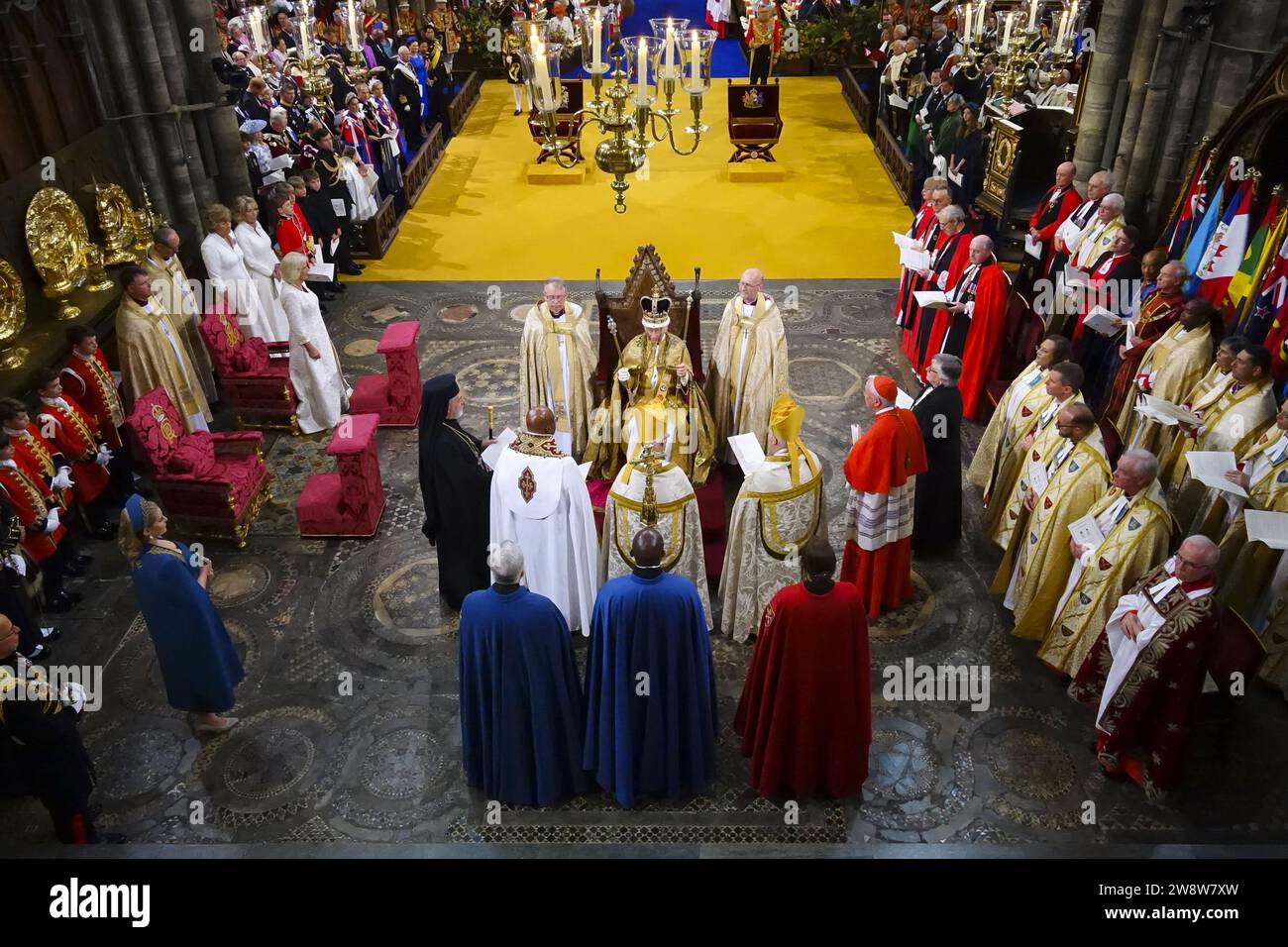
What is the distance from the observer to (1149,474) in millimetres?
6262

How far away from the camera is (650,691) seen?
582cm

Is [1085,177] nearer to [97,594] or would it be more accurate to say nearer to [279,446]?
[279,446]

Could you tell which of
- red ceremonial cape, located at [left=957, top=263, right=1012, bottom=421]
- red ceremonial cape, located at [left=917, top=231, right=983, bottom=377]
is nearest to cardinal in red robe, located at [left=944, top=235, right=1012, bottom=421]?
red ceremonial cape, located at [left=957, top=263, right=1012, bottom=421]

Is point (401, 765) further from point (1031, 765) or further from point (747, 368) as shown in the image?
point (747, 368)

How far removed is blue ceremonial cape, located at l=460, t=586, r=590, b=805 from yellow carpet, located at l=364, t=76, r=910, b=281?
8.55m

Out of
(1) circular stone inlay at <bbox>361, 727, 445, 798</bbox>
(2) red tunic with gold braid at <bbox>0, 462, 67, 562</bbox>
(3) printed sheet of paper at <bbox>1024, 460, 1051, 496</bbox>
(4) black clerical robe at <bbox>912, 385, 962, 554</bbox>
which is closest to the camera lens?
(1) circular stone inlay at <bbox>361, 727, 445, 798</bbox>

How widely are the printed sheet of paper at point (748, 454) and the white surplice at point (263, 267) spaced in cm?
571

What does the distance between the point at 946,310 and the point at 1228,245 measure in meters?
2.46

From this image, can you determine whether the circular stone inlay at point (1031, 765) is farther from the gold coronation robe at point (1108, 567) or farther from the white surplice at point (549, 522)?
the white surplice at point (549, 522)

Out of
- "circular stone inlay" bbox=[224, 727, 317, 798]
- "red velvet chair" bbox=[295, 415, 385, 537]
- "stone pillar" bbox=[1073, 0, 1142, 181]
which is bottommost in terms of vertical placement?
"circular stone inlay" bbox=[224, 727, 317, 798]

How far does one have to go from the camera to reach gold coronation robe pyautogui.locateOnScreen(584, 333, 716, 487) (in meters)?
8.00

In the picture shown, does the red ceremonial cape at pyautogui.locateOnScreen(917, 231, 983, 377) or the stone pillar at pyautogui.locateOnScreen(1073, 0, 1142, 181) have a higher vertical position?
the stone pillar at pyautogui.locateOnScreen(1073, 0, 1142, 181)

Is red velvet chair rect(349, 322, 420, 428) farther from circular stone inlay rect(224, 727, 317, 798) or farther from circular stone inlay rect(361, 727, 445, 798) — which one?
circular stone inlay rect(361, 727, 445, 798)

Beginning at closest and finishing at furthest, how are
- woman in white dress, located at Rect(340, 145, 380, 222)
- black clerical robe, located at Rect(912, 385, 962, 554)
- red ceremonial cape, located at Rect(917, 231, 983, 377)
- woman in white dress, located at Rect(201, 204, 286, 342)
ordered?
black clerical robe, located at Rect(912, 385, 962, 554) → red ceremonial cape, located at Rect(917, 231, 983, 377) → woman in white dress, located at Rect(201, 204, 286, 342) → woman in white dress, located at Rect(340, 145, 380, 222)
